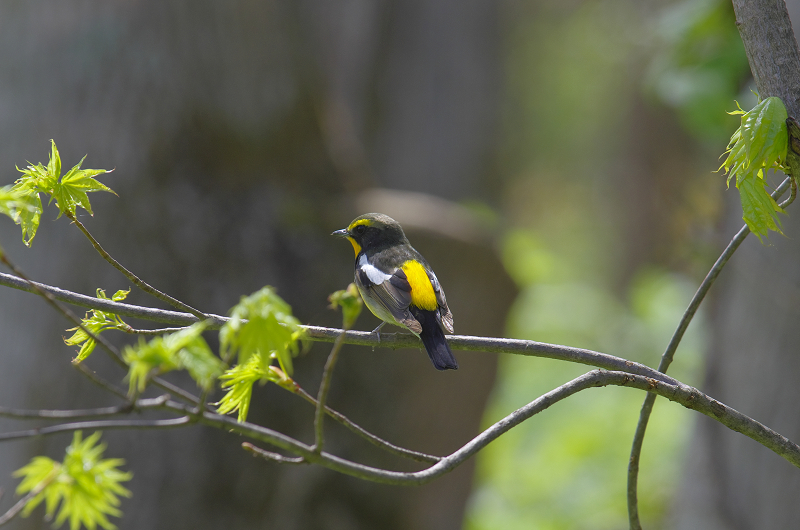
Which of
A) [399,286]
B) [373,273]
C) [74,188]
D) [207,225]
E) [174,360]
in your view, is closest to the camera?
[174,360]

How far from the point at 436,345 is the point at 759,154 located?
1.36m

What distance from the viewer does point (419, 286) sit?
118 inches

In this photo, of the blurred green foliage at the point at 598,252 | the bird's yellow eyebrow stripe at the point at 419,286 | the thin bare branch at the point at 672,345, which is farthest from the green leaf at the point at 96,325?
the blurred green foliage at the point at 598,252

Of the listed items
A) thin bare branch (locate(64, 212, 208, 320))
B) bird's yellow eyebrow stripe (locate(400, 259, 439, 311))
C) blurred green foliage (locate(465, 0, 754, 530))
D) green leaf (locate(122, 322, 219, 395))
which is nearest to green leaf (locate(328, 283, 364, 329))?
green leaf (locate(122, 322, 219, 395))

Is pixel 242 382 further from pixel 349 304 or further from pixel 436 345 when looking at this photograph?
pixel 436 345

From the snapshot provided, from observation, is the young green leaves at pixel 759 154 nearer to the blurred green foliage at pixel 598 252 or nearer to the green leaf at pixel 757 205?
the green leaf at pixel 757 205

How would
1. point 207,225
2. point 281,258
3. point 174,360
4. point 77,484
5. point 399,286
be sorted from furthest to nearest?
point 281,258
point 207,225
point 399,286
point 77,484
point 174,360

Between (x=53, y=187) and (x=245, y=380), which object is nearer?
(x=245, y=380)

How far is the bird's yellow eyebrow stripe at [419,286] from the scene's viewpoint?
2.88 m

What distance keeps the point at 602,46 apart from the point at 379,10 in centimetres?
1127

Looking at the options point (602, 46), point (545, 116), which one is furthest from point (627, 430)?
point (545, 116)

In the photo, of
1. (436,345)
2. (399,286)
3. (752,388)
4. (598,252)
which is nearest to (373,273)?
(399,286)

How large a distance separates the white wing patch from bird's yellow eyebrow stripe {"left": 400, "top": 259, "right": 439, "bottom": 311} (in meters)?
0.11

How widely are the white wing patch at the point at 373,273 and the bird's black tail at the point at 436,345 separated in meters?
0.43
